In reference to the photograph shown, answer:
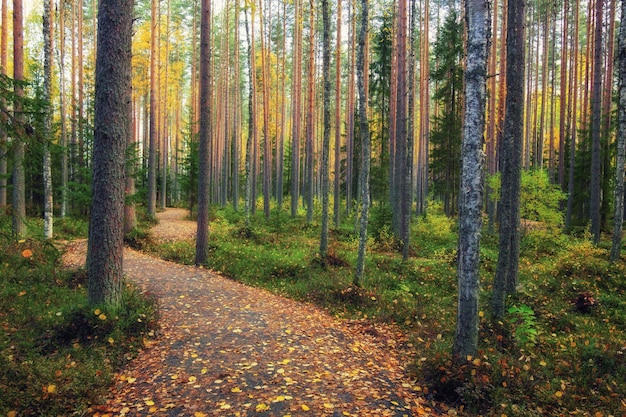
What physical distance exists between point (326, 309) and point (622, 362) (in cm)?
542

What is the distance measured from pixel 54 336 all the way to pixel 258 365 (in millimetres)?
3162

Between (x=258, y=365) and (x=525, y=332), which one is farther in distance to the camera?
(x=525, y=332)

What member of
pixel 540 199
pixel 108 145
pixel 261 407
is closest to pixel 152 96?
pixel 108 145

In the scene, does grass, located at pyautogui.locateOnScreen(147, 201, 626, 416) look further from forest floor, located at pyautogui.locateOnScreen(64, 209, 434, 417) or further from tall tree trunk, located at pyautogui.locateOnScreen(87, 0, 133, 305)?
tall tree trunk, located at pyautogui.locateOnScreen(87, 0, 133, 305)

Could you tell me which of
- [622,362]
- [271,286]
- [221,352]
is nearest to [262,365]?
[221,352]

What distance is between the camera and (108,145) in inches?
219

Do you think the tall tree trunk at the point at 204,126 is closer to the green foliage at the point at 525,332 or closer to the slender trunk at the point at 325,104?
the slender trunk at the point at 325,104

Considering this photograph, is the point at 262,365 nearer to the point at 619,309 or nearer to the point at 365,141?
the point at 365,141

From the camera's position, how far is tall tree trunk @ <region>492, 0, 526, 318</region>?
721cm

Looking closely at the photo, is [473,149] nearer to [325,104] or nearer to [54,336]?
[54,336]

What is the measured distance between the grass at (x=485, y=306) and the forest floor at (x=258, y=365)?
2.18 feet

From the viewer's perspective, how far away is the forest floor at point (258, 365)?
13.1 feet

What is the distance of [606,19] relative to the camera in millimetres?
21516

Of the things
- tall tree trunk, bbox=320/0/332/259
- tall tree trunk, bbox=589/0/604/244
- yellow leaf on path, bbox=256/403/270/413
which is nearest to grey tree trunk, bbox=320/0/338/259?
tall tree trunk, bbox=320/0/332/259
